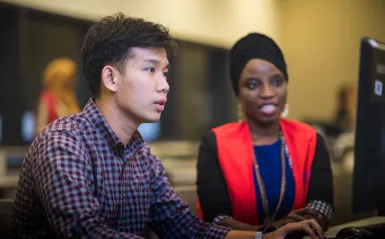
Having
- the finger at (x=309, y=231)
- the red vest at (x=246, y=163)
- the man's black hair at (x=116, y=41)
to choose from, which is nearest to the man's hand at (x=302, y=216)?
the red vest at (x=246, y=163)

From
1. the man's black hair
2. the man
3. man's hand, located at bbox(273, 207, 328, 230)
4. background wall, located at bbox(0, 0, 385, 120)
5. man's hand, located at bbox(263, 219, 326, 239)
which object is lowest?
man's hand, located at bbox(273, 207, 328, 230)

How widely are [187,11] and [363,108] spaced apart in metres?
4.97

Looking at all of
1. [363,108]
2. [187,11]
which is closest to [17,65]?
[187,11]

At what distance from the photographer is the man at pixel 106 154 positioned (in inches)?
45.4

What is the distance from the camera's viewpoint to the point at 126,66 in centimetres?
134

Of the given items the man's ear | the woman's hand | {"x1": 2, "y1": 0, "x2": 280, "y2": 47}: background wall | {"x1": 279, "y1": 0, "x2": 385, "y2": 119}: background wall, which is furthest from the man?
{"x1": 279, "y1": 0, "x2": 385, "y2": 119}: background wall

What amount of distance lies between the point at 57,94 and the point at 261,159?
3.34 m

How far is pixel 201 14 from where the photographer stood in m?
6.52

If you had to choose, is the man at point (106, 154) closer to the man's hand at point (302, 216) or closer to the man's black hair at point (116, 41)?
the man's black hair at point (116, 41)

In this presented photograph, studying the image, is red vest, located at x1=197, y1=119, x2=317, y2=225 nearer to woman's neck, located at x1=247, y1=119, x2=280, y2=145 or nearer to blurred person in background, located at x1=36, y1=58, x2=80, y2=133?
woman's neck, located at x1=247, y1=119, x2=280, y2=145

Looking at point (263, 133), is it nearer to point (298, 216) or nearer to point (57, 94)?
point (298, 216)

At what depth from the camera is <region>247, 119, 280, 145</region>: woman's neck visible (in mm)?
1778

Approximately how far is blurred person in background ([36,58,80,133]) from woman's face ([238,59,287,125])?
123 inches

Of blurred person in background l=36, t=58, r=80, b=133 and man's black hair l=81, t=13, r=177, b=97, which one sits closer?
man's black hair l=81, t=13, r=177, b=97
